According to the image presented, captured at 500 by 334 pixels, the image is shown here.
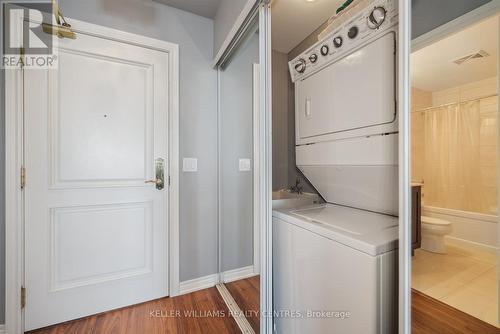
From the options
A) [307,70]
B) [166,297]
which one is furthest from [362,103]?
[166,297]

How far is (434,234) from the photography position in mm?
596

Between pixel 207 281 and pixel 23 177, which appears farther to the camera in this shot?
pixel 207 281

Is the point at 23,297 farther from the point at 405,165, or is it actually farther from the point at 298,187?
the point at 405,165

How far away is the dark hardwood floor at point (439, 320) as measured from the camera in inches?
20.2

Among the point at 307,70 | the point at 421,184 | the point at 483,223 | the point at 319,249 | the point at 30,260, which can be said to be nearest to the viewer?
the point at 483,223

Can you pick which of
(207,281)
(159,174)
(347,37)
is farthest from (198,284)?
(347,37)

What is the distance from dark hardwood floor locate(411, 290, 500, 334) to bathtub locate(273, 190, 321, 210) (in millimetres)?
773

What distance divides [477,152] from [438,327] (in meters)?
0.49

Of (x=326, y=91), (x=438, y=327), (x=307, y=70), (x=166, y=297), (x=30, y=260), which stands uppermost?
(x=307, y=70)

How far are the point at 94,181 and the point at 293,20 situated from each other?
179 cm

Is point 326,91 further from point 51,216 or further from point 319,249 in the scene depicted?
point 51,216

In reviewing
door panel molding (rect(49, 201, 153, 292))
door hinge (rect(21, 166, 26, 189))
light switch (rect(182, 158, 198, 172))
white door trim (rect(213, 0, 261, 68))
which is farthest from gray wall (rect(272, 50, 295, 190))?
door hinge (rect(21, 166, 26, 189))

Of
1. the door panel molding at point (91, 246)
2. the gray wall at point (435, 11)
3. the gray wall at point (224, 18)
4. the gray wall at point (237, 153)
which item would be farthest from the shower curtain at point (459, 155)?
the door panel molding at point (91, 246)

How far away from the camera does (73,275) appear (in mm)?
1552
